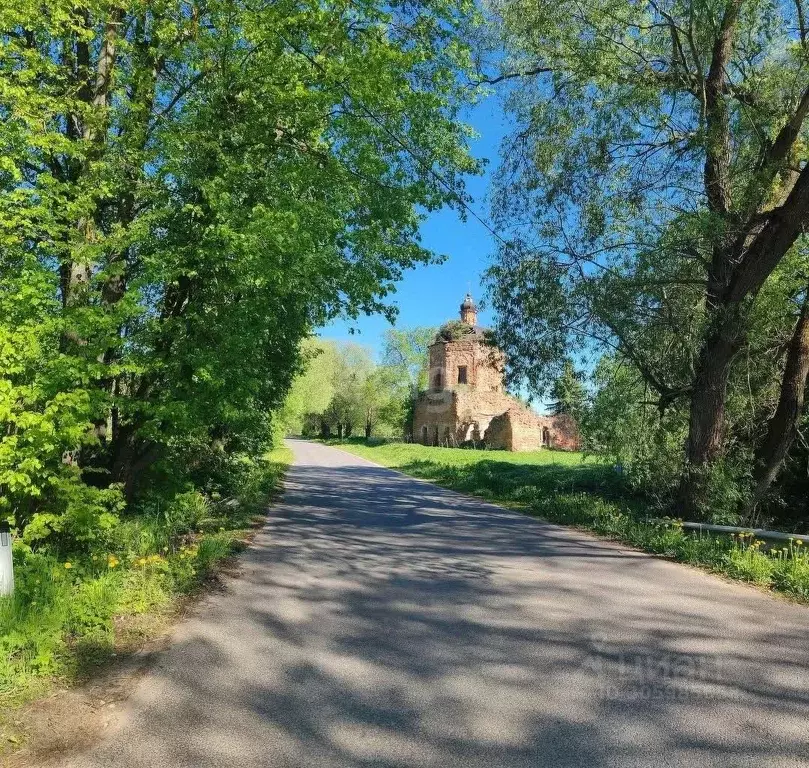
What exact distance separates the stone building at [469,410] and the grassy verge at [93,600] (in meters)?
46.7

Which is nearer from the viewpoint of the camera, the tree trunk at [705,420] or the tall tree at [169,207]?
the tall tree at [169,207]

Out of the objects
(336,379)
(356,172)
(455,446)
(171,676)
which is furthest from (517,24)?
(336,379)

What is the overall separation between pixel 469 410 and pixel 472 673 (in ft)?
185

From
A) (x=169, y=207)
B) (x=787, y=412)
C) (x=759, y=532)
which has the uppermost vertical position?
(x=169, y=207)

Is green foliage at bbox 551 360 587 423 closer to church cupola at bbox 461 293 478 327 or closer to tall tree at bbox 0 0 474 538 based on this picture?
tall tree at bbox 0 0 474 538

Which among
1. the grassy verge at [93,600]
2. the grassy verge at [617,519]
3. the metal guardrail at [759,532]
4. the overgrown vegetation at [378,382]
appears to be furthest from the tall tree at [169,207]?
the overgrown vegetation at [378,382]

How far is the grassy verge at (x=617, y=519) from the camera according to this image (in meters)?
7.73

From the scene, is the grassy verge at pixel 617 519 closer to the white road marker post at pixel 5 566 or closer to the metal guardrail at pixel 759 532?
the metal guardrail at pixel 759 532

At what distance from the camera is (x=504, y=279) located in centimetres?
1353

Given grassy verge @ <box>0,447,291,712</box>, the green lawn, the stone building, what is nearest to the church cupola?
the stone building

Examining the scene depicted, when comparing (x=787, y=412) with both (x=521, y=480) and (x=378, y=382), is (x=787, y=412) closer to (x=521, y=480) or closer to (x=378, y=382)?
(x=521, y=480)

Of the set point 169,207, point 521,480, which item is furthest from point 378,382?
point 169,207

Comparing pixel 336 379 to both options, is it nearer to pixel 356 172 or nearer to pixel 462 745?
pixel 356 172

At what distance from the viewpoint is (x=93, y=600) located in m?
5.48
